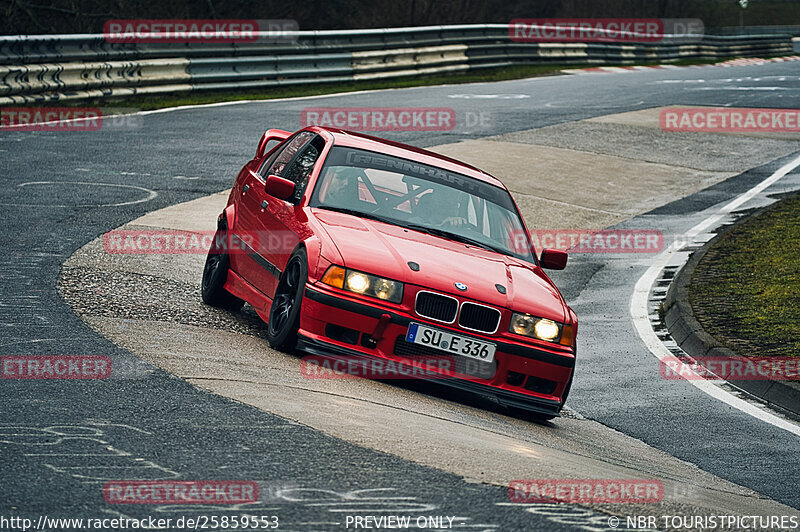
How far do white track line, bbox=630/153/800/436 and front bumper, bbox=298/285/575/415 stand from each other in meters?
1.97

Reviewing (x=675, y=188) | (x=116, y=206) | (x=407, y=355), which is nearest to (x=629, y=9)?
(x=675, y=188)

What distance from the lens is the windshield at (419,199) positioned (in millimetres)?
8250

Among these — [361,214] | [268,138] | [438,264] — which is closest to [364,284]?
[438,264]

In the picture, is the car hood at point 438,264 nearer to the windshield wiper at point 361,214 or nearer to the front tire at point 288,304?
the windshield wiper at point 361,214

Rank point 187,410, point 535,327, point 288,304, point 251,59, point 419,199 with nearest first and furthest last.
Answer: point 187,410
point 535,327
point 288,304
point 419,199
point 251,59

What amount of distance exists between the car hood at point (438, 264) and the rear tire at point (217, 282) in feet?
3.91

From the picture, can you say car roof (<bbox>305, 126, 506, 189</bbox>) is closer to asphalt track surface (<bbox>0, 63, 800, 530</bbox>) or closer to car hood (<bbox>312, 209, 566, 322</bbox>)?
car hood (<bbox>312, 209, 566, 322</bbox>)

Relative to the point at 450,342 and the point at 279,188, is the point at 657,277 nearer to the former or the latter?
the point at 279,188

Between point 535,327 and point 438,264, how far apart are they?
753mm

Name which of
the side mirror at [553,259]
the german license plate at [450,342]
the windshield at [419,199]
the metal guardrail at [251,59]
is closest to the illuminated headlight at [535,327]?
the german license plate at [450,342]

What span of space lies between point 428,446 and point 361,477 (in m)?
0.72

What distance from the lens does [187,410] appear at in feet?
19.1

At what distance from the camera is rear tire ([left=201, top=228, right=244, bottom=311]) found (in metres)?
8.84

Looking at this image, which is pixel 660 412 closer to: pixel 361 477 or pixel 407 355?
pixel 407 355
